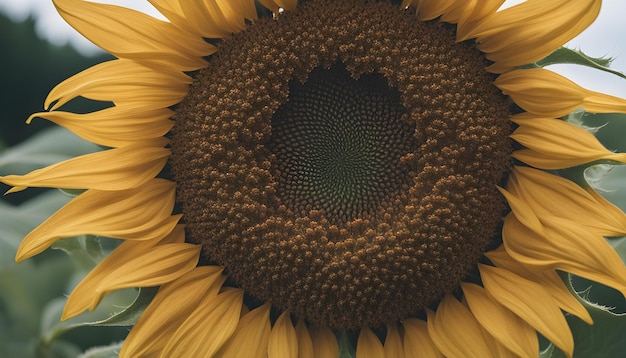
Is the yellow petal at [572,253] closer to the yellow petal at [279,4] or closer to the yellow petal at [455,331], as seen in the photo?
the yellow petal at [455,331]

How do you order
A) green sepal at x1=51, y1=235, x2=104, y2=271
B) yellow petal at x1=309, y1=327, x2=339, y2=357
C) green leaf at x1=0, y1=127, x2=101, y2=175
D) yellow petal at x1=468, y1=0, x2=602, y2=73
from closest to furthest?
yellow petal at x1=468, y1=0, x2=602, y2=73
yellow petal at x1=309, y1=327, x2=339, y2=357
green sepal at x1=51, y1=235, x2=104, y2=271
green leaf at x1=0, y1=127, x2=101, y2=175

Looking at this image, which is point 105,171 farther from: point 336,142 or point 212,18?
point 336,142

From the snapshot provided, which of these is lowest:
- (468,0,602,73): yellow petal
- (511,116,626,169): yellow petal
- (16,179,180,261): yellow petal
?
(16,179,180,261): yellow petal

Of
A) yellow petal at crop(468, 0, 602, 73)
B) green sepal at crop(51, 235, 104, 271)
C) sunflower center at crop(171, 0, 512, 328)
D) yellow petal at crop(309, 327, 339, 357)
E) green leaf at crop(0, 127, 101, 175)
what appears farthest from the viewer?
green leaf at crop(0, 127, 101, 175)

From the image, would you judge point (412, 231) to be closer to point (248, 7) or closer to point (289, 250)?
point (289, 250)

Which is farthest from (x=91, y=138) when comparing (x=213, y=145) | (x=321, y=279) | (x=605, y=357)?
(x=605, y=357)

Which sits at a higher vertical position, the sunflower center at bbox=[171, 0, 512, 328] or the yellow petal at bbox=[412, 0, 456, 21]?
→ the yellow petal at bbox=[412, 0, 456, 21]

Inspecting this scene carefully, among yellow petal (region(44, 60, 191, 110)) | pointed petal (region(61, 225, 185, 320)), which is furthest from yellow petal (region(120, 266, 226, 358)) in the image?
yellow petal (region(44, 60, 191, 110))

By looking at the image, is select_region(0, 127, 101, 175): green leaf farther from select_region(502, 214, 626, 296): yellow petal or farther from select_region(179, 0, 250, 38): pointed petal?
select_region(502, 214, 626, 296): yellow petal

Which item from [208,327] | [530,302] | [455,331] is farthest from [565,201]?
[208,327]
